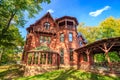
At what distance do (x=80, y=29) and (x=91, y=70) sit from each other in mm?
25581

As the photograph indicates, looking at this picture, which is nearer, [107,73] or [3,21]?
[107,73]

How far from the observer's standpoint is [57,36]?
26516mm

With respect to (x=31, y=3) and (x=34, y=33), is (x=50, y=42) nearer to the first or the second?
(x=34, y=33)

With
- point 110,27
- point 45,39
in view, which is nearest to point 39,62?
point 45,39

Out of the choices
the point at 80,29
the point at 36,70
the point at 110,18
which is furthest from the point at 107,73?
the point at 80,29

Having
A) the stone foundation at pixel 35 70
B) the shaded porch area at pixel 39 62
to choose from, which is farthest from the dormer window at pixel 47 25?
the stone foundation at pixel 35 70

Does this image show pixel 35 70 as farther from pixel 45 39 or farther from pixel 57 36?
pixel 57 36

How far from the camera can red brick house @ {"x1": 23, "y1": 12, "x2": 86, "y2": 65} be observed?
24.8 m

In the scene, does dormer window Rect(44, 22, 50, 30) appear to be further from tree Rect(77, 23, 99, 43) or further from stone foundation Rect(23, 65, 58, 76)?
tree Rect(77, 23, 99, 43)

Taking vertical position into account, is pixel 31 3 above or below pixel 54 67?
above

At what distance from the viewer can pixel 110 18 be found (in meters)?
33.8

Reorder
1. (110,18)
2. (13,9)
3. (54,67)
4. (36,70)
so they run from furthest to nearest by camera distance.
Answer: (110,18), (54,67), (36,70), (13,9)

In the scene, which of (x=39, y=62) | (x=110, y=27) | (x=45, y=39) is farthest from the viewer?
(x=110, y=27)

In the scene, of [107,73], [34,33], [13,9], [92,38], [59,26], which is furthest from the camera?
[92,38]
